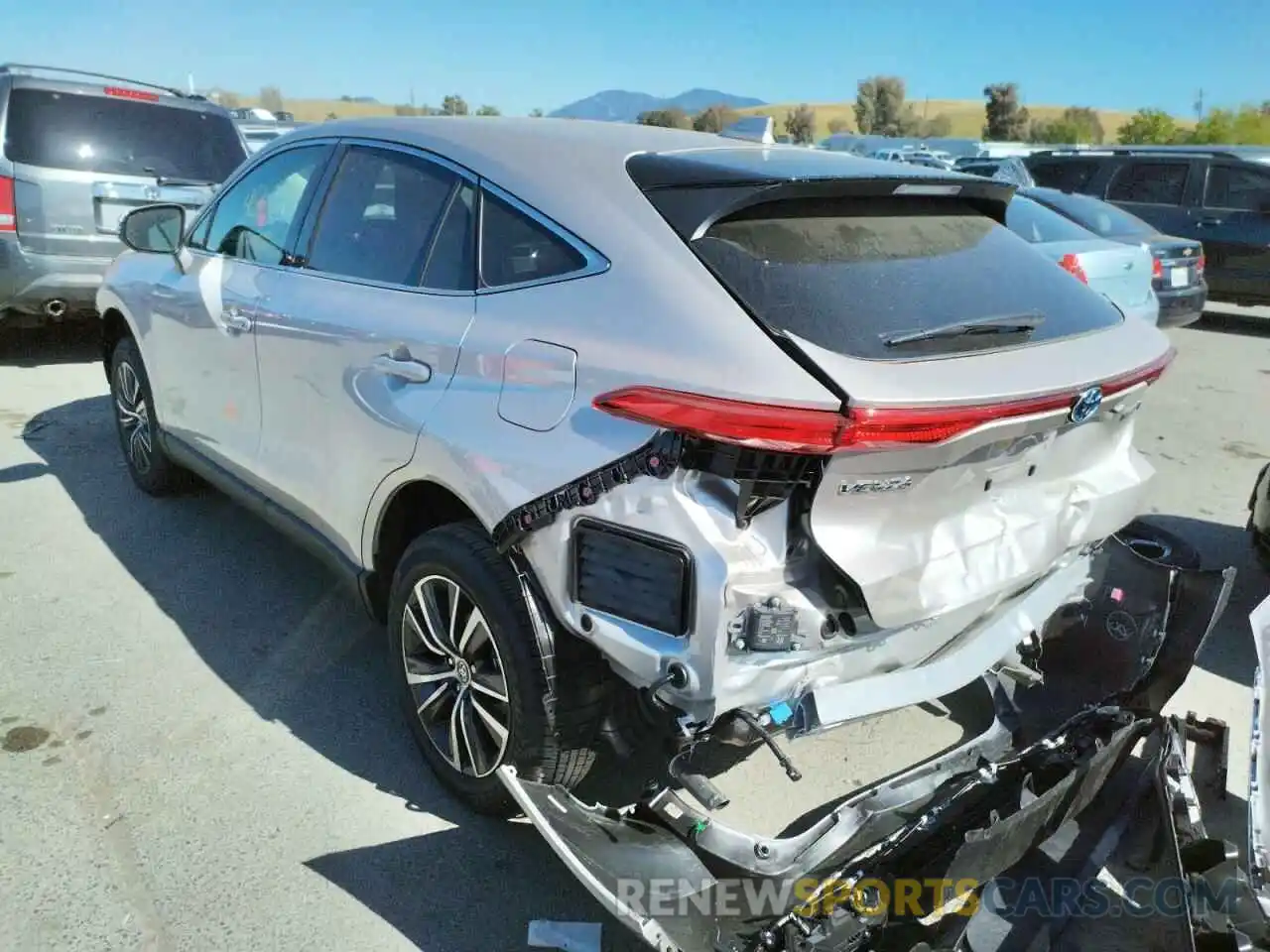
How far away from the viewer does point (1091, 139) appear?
5656cm

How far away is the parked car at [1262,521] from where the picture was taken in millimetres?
3994

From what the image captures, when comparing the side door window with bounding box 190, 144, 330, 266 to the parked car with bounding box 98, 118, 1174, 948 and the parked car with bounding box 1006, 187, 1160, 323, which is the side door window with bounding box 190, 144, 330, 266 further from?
the parked car with bounding box 1006, 187, 1160, 323

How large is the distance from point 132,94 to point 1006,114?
62335 millimetres

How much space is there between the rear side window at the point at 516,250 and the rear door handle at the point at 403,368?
29 cm

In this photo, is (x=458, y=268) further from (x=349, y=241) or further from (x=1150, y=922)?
(x=1150, y=922)

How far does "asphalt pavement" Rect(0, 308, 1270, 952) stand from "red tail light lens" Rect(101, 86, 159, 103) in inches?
138

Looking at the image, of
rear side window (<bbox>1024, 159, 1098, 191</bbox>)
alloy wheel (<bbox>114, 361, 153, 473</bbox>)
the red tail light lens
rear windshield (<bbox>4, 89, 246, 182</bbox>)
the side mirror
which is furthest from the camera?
rear side window (<bbox>1024, 159, 1098, 191</bbox>)

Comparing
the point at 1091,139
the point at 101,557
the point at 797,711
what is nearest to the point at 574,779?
the point at 797,711

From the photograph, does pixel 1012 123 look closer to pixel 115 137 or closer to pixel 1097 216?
pixel 1097 216

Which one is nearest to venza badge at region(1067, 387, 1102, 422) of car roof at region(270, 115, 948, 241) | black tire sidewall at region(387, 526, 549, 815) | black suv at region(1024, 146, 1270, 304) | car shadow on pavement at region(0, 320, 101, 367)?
car roof at region(270, 115, 948, 241)

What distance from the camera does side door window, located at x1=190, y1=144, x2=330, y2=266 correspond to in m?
3.56

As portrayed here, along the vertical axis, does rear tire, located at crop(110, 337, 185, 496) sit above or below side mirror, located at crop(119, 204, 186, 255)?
below

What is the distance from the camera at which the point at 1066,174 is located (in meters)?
12.8

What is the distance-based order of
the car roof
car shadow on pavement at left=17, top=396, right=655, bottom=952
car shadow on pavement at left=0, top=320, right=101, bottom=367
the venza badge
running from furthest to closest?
1. car shadow on pavement at left=0, top=320, right=101, bottom=367
2. car shadow on pavement at left=17, top=396, right=655, bottom=952
3. the car roof
4. the venza badge
